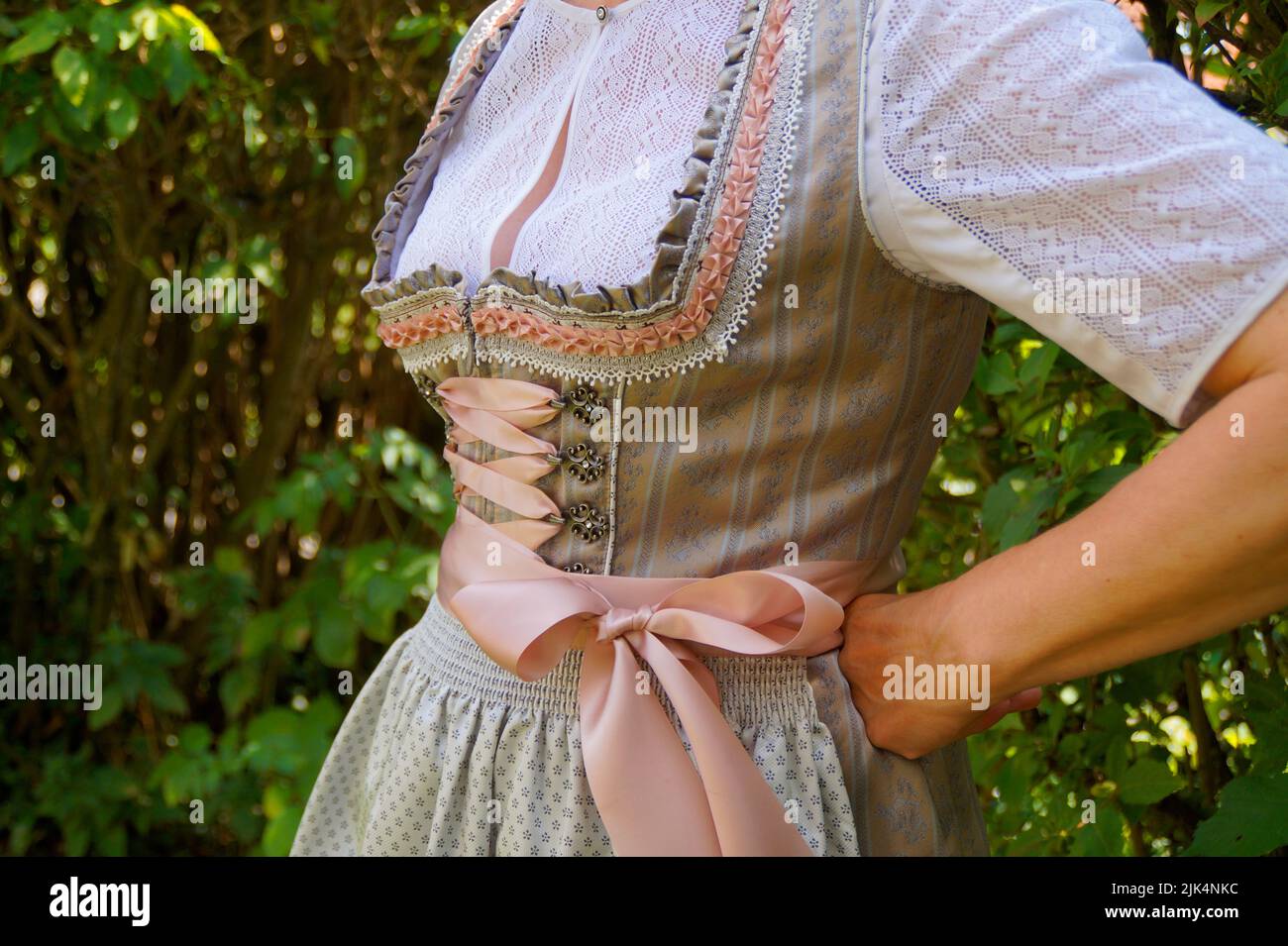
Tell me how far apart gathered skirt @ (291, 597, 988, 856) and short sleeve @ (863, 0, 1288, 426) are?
0.94 feet

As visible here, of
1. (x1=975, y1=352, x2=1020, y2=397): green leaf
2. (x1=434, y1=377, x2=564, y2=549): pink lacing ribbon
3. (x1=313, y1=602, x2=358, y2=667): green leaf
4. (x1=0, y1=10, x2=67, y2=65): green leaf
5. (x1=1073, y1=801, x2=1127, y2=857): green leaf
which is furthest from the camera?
(x1=313, y1=602, x2=358, y2=667): green leaf

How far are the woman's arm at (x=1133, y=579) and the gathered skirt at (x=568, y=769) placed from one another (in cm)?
3

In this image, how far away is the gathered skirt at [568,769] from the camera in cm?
80

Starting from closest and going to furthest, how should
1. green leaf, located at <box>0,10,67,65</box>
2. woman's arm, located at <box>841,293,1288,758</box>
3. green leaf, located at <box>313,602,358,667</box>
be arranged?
woman's arm, located at <box>841,293,1288,758</box>
green leaf, located at <box>0,10,67,65</box>
green leaf, located at <box>313,602,358,667</box>

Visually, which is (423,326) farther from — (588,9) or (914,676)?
(914,676)

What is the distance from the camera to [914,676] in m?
0.78

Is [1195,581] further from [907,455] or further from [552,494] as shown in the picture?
[552,494]

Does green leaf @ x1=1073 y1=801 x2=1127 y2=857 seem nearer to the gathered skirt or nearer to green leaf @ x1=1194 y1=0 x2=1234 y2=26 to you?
the gathered skirt

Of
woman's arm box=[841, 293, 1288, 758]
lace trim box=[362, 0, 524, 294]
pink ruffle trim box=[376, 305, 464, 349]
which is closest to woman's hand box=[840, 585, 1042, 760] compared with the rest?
woman's arm box=[841, 293, 1288, 758]

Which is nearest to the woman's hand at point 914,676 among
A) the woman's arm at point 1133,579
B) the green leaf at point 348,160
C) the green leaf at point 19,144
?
the woman's arm at point 1133,579

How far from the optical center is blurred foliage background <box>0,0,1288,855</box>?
1999mm

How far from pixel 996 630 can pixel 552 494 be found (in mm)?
302

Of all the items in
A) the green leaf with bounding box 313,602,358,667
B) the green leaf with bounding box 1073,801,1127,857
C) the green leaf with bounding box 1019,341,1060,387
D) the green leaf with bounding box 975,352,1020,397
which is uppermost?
the green leaf with bounding box 1019,341,1060,387

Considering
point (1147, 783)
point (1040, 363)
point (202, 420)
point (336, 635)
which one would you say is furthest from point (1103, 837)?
point (202, 420)
